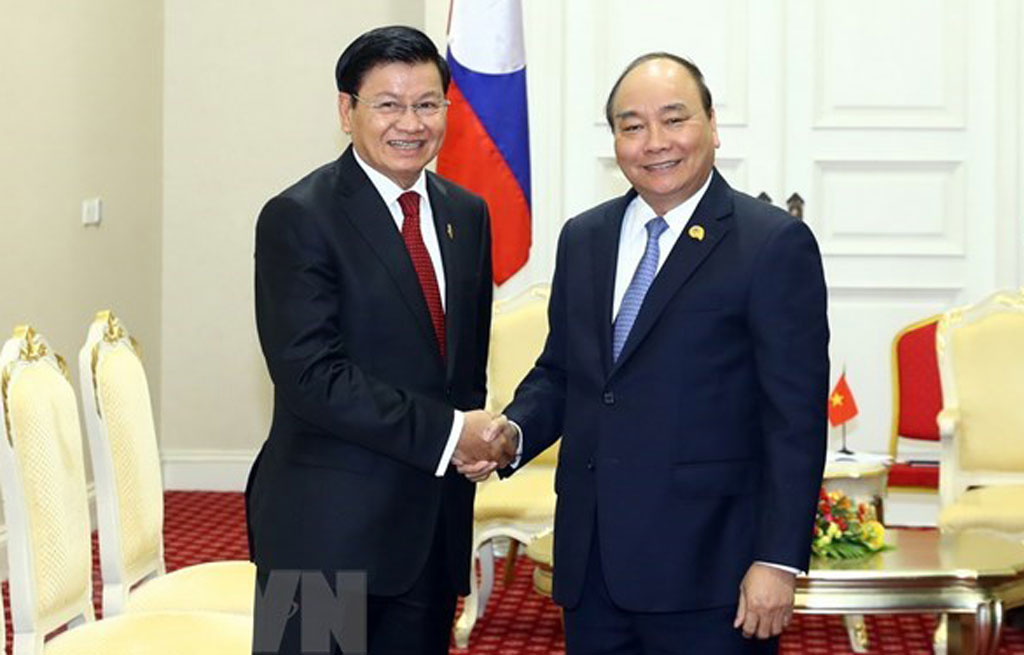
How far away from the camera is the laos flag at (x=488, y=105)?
22.7ft

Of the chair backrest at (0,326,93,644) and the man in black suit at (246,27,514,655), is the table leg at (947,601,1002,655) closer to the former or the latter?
the man in black suit at (246,27,514,655)

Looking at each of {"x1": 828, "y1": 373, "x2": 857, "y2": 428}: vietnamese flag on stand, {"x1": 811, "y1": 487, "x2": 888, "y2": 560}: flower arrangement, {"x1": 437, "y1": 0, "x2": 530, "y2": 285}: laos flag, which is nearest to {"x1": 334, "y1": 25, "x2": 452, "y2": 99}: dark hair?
{"x1": 811, "y1": 487, "x2": 888, "y2": 560}: flower arrangement

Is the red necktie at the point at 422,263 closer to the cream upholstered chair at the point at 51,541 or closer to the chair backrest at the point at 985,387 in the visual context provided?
the cream upholstered chair at the point at 51,541

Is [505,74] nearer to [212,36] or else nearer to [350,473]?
[212,36]

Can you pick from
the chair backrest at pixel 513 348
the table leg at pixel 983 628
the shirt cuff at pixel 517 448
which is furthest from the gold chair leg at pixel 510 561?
the shirt cuff at pixel 517 448

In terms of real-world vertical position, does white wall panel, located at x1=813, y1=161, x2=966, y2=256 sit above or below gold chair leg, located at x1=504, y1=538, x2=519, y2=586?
above

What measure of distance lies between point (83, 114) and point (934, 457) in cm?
396

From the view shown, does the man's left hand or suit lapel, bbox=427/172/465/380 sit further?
suit lapel, bbox=427/172/465/380

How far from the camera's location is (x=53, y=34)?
7.02 meters

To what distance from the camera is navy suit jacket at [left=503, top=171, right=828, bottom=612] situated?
2709 mm

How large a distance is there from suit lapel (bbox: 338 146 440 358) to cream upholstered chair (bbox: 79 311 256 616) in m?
1.35

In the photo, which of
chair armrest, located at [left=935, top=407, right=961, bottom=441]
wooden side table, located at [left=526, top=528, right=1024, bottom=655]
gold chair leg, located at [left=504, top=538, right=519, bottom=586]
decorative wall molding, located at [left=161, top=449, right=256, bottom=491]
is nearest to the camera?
wooden side table, located at [left=526, top=528, right=1024, bottom=655]

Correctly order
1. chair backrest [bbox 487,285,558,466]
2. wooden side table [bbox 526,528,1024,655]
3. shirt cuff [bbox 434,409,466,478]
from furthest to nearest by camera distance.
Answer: chair backrest [bbox 487,285,558,466]
wooden side table [bbox 526,528,1024,655]
shirt cuff [bbox 434,409,466,478]

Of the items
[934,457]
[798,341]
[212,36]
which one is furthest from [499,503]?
[212,36]
